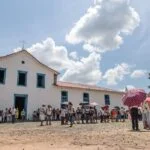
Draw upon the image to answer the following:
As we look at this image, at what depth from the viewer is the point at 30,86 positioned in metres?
35.5

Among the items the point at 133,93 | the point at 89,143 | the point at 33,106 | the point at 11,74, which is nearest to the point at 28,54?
the point at 11,74

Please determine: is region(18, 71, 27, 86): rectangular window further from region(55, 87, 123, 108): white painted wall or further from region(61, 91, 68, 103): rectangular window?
region(61, 91, 68, 103): rectangular window

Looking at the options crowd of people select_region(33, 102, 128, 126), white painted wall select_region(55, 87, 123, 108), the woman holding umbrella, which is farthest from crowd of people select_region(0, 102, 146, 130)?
white painted wall select_region(55, 87, 123, 108)

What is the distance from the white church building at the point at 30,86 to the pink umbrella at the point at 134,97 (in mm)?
19131

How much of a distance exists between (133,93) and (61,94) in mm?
22749

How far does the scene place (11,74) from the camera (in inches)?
1346

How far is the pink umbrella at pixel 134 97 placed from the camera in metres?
16.2

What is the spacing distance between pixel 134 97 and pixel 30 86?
68.1 feet

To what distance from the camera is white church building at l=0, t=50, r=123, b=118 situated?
33.7 meters

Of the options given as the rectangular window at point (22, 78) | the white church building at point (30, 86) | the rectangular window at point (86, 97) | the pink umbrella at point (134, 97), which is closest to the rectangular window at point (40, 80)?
the white church building at point (30, 86)

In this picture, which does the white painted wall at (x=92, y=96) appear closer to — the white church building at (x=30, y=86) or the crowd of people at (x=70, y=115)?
the white church building at (x=30, y=86)

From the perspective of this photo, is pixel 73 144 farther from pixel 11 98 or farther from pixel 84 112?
pixel 11 98

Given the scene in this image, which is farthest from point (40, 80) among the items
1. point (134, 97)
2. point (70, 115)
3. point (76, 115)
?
point (134, 97)

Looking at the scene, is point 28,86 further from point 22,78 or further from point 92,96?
point 92,96
